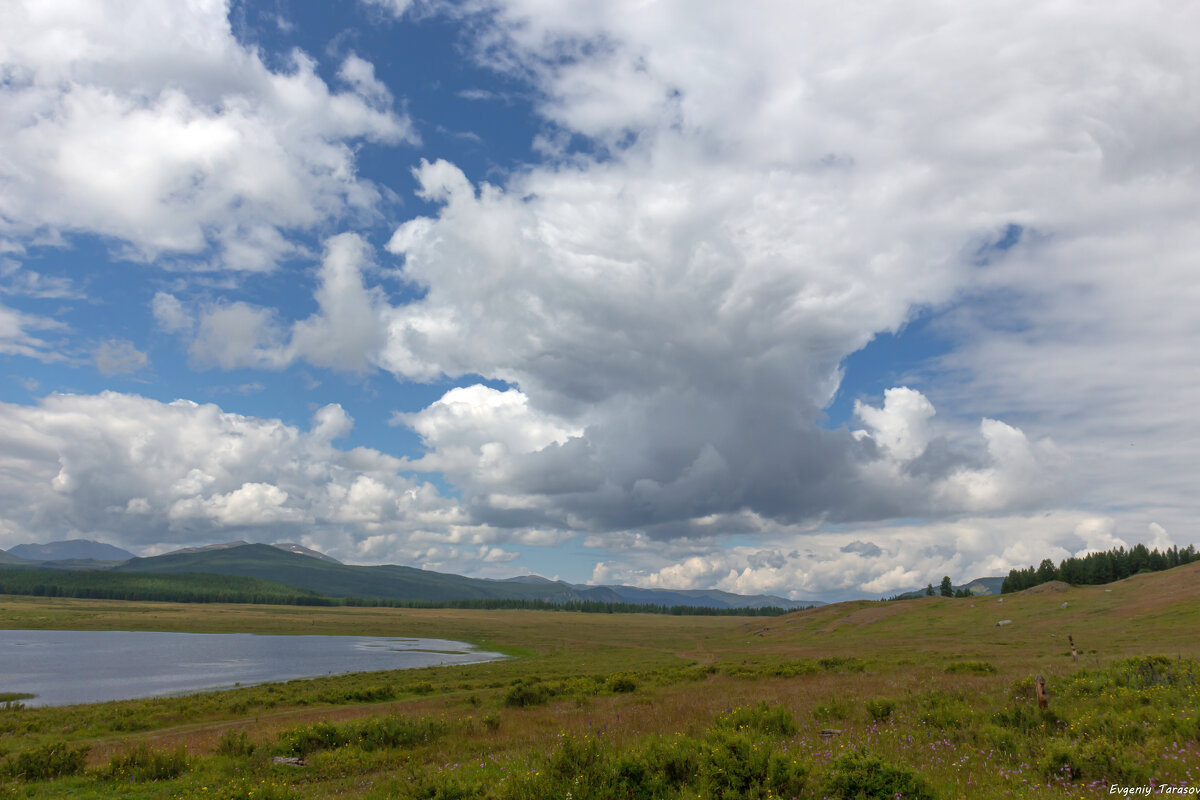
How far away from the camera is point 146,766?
58.2 ft

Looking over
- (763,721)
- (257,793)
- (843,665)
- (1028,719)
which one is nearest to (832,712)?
(763,721)

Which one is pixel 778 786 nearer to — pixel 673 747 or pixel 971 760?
pixel 673 747

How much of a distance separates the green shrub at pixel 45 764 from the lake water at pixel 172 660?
124 feet

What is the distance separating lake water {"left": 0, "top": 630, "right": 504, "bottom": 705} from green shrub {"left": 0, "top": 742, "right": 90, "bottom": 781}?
37.8 meters

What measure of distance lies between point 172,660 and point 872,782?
103811 millimetres

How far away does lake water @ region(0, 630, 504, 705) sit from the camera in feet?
189

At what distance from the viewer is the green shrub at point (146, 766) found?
1730cm

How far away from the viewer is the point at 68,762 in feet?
62.7

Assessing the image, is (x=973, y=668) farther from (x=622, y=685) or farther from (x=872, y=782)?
(x=872, y=782)

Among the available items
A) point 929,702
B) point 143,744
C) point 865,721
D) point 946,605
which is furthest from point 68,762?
point 946,605

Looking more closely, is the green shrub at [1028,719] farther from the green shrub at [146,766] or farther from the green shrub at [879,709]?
the green shrub at [146,766]

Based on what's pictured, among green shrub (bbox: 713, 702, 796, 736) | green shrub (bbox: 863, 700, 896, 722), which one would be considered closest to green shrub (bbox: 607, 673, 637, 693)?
green shrub (bbox: 863, 700, 896, 722)

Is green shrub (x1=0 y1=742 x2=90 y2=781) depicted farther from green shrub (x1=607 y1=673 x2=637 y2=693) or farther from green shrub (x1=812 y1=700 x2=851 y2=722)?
green shrub (x1=607 y1=673 x2=637 y2=693)

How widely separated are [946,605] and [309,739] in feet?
377
